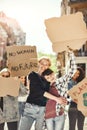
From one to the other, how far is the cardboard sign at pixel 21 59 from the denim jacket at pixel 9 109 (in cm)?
25

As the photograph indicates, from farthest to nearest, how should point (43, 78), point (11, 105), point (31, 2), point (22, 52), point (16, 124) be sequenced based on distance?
1. point (31, 2)
2. point (16, 124)
3. point (11, 105)
4. point (43, 78)
5. point (22, 52)

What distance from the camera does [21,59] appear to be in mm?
1663

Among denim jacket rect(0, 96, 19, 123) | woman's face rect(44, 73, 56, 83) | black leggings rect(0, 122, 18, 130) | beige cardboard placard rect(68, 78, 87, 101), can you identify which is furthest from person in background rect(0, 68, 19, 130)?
beige cardboard placard rect(68, 78, 87, 101)

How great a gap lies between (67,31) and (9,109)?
1.85ft

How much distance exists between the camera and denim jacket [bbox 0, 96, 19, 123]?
1865 millimetres

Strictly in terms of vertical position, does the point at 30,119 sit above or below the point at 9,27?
below

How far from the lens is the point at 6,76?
1.78 m

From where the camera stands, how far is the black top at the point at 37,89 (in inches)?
68.7

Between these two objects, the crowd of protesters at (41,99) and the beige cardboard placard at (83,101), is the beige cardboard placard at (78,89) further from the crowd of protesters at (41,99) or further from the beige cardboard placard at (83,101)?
the crowd of protesters at (41,99)

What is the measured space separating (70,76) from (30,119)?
300 millimetres

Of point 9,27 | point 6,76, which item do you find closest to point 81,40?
point 6,76

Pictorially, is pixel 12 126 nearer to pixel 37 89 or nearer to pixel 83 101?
pixel 37 89

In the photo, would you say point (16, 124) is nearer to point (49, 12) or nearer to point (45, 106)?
point (45, 106)

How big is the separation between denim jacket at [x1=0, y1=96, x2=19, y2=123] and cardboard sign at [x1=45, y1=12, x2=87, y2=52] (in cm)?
45
